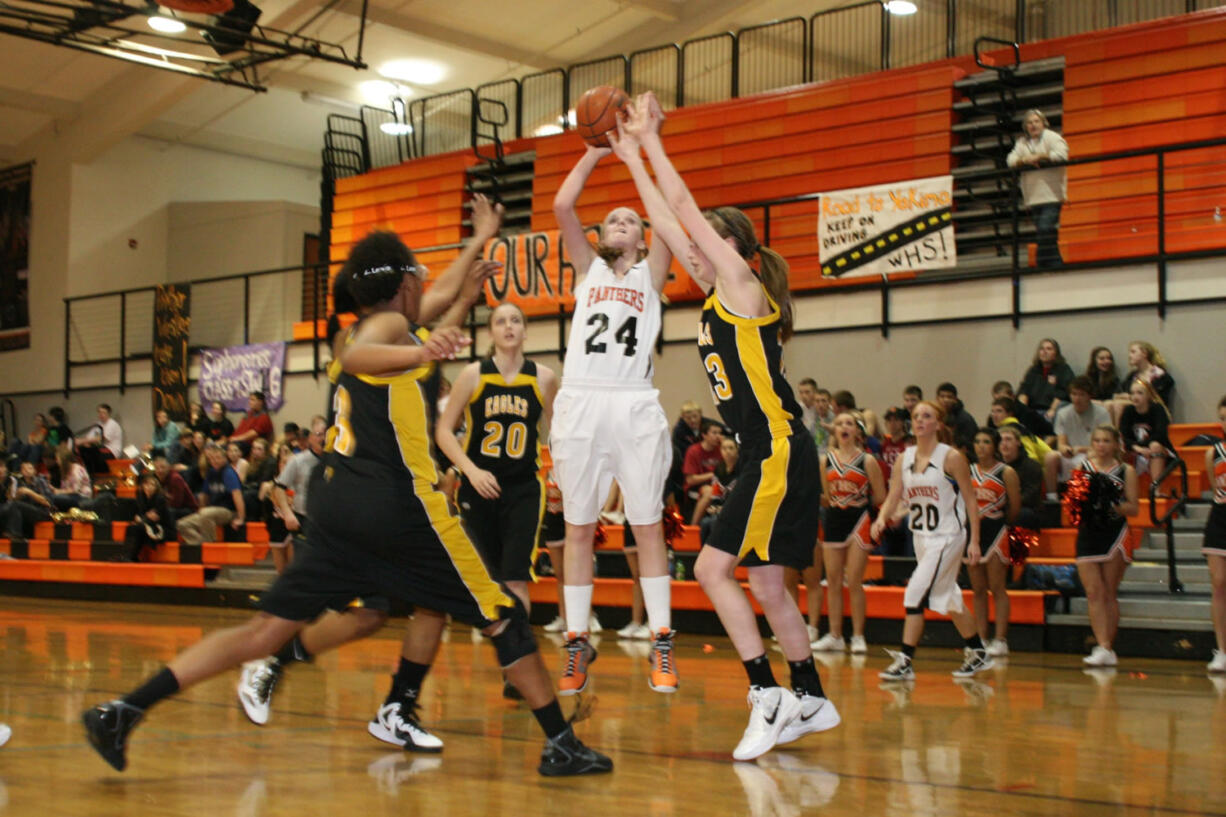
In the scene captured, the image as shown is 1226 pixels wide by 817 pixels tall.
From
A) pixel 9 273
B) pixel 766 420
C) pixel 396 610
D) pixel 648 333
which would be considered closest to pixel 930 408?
pixel 648 333

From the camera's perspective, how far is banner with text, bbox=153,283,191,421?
18562 mm

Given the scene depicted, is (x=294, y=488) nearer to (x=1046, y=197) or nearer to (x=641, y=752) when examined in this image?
(x=1046, y=197)

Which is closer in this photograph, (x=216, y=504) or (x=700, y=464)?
(x=700, y=464)

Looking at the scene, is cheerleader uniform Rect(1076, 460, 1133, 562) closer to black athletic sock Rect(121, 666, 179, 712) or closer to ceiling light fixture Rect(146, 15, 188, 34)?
black athletic sock Rect(121, 666, 179, 712)

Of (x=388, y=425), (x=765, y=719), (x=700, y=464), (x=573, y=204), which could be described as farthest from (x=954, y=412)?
(x=388, y=425)

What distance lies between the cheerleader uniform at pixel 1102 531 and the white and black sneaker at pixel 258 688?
5552mm

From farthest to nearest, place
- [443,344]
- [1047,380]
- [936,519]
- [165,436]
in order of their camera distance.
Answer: [165,436]
[1047,380]
[936,519]
[443,344]

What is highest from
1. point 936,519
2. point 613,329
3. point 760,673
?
point 613,329

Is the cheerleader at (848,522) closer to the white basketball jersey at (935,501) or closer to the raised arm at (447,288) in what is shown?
the white basketball jersey at (935,501)

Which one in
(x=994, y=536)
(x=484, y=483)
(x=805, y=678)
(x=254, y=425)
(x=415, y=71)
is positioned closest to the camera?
(x=805, y=678)

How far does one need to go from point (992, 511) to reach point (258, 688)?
18.3 ft

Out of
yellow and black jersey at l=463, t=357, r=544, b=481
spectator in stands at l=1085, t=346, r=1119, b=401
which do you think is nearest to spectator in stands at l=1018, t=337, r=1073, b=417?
spectator in stands at l=1085, t=346, r=1119, b=401

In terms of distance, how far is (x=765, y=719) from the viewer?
4.19 meters

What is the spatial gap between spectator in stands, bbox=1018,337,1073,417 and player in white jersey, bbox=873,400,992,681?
134 inches
